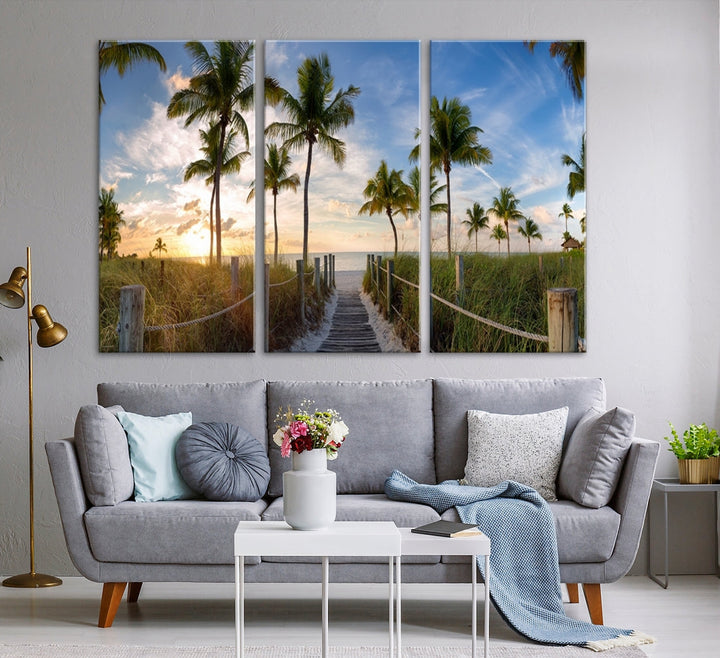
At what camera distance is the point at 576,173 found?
14.9ft

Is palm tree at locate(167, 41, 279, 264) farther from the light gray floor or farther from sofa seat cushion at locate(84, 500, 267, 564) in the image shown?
the light gray floor

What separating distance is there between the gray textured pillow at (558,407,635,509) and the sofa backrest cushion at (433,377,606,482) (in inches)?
13.2

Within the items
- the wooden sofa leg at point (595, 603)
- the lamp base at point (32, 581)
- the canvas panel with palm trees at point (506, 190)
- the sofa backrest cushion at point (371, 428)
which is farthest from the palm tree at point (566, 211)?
the lamp base at point (32, 581)

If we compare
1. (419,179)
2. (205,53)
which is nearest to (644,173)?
(419,179)

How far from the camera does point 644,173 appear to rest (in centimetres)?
454

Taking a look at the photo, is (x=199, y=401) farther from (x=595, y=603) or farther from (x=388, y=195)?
(x=595, y=603)

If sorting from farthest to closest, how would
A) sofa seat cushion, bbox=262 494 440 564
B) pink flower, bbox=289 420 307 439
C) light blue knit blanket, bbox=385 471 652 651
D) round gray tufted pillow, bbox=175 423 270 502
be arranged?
round gray tufted pillow, bbox=175 423 270 502 → sofa seat cushion, bbox=262 494 440 564 → light blue knit blanket, bbox=385 471 652 651 → pink flower, bbox=289 420 307 439

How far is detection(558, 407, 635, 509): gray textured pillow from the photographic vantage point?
3.56 m

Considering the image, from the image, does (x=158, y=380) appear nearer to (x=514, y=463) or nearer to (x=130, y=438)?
(x=130, y=438)

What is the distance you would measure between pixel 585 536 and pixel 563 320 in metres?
1.37

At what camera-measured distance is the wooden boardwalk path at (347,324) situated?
4.53m

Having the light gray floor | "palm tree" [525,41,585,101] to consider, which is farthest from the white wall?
the light gray floor

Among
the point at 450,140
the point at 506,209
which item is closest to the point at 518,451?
the point at 506,209

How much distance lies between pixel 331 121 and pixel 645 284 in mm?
1779
